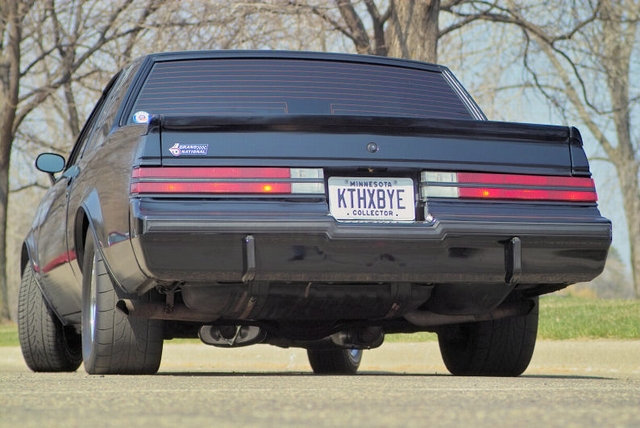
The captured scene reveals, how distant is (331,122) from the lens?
5480mm

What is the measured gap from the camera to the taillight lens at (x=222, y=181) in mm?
5266

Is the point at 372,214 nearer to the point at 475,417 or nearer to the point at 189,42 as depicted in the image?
the point at 475,417

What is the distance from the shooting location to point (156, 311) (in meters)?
5.69

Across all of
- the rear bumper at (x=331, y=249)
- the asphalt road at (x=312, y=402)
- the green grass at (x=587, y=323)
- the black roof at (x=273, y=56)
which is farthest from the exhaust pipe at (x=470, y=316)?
the green grass at (x=587, y=323)

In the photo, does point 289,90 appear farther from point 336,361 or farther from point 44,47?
point 44,47

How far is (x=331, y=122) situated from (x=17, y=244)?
4319 centimetres

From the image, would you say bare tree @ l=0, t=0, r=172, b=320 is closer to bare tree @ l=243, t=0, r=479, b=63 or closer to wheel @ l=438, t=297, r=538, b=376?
bare tree @ l=243, t=0, r=479, b=63

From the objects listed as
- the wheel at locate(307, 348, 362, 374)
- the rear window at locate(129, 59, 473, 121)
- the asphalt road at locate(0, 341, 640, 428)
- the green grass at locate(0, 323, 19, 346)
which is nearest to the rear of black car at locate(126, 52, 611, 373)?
the rear window at locate(129, 59, 473, 121)

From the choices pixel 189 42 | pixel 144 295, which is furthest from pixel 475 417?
pixel 189 42

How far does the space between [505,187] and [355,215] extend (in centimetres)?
77

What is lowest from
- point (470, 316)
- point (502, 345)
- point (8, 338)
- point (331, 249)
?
point (8, 338)

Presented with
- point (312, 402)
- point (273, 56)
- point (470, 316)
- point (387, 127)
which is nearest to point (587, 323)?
point (470, 316)

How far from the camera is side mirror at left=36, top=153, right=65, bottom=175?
7223 millimetres

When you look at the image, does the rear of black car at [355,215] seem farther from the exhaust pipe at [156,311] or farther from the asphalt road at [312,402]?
the asphalt road at [312,402]
